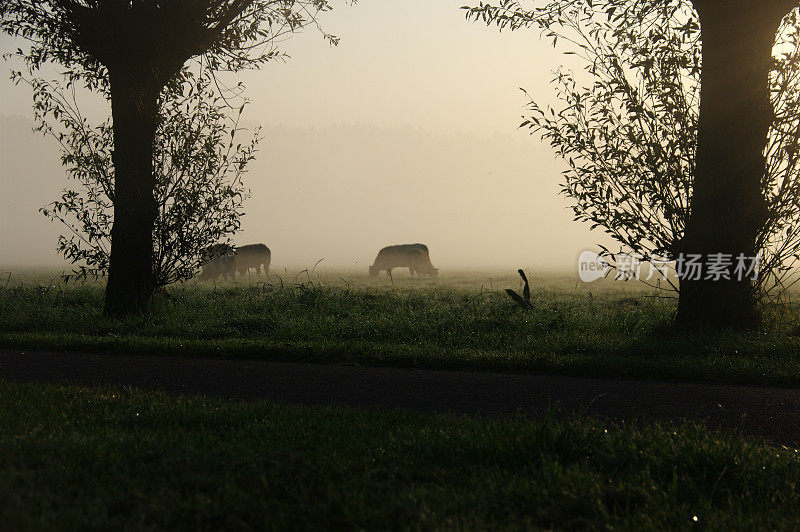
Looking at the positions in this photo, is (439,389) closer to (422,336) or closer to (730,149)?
(422,336)

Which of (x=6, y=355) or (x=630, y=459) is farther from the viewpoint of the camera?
(x=6, y=355)

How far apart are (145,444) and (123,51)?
38.2ft

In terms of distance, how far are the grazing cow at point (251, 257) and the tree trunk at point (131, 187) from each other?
29122mm

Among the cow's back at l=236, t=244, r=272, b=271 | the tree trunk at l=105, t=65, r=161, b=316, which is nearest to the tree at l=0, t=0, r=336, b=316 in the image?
the tree trunk at l=105, t=65, r=161, b=316

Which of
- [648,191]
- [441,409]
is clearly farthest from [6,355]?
[648,191]

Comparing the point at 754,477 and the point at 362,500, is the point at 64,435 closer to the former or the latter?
the point at 362,500

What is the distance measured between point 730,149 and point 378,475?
9598mm

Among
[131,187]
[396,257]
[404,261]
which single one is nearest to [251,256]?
[396,257]

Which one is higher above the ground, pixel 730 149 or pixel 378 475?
pixel 730 149

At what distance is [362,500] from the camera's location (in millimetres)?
3953

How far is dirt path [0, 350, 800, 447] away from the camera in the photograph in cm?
665

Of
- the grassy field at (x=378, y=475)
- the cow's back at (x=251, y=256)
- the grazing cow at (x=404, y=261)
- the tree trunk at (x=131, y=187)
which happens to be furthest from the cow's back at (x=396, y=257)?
the grassy field at (x=378, y=475)

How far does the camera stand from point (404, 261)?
47062 mm

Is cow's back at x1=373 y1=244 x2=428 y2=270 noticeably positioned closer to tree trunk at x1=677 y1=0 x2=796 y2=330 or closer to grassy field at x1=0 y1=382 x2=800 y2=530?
tree trunk at x1=677 y1=0 x2=796 y2=330
